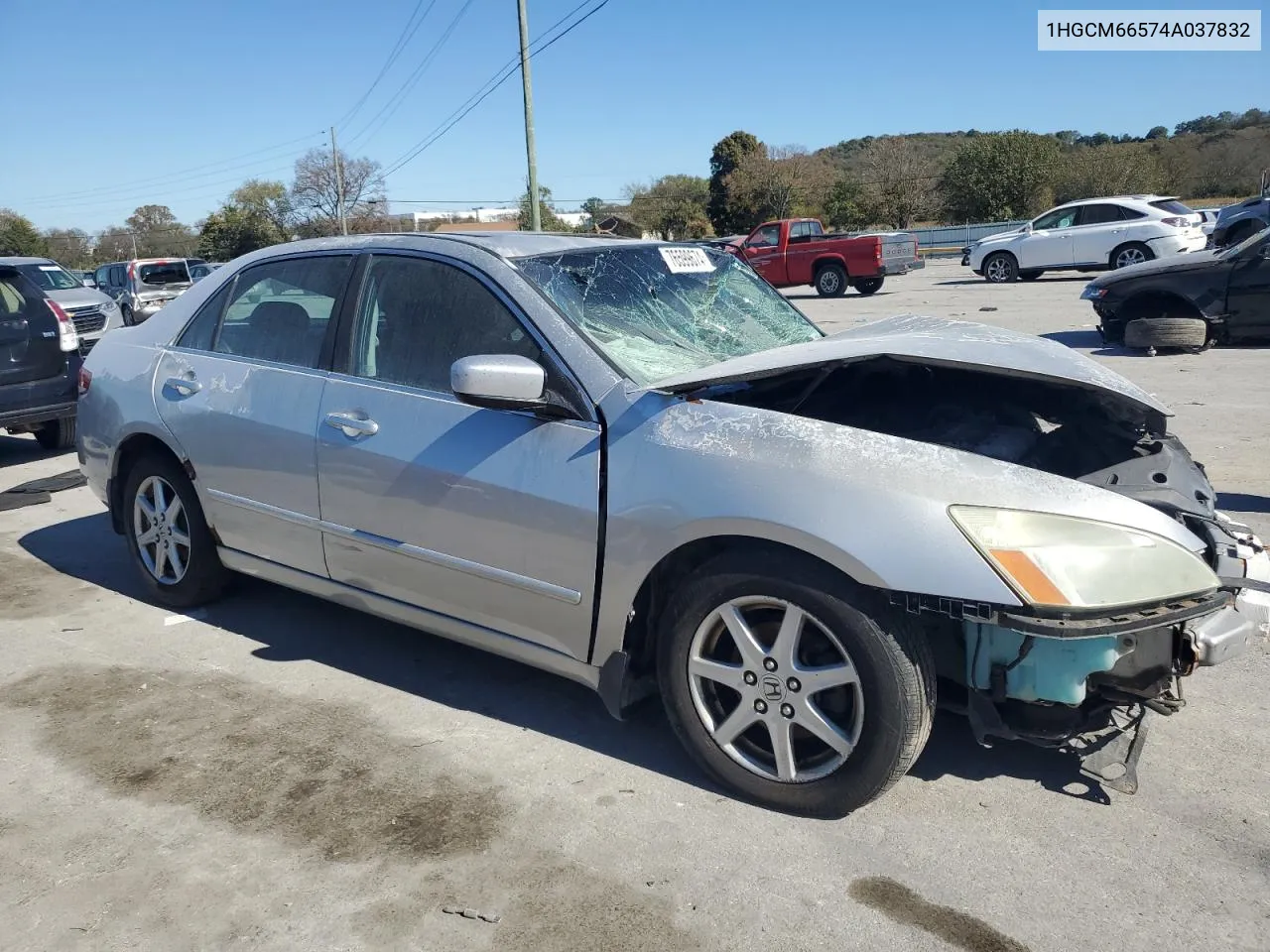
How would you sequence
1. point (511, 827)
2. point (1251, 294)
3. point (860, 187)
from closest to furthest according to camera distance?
point (511, 827) < point (1251, 294) < point (860, 187)

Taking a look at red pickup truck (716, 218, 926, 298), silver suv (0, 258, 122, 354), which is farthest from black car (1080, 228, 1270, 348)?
silver suv (0, 258, 122, 354)

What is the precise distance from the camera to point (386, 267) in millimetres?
3928

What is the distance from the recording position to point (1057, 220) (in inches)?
840

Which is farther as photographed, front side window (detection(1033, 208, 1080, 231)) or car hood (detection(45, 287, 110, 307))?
front side window (detection(1033, 208, 1080, 231))

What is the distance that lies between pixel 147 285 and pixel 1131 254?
2169cm

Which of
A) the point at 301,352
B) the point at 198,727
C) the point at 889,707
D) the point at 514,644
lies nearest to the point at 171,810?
the point at 198,727

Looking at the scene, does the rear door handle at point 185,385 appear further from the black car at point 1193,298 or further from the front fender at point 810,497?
the black car at point 1193,298

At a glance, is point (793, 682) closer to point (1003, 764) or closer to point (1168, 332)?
point (1003, 764)

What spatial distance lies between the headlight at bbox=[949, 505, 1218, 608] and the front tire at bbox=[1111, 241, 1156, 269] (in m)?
19.7

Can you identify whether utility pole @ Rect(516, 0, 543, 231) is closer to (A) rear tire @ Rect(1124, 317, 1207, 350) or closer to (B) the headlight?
(A) rear tire @ Rect(1124, 317, 1207, 350)

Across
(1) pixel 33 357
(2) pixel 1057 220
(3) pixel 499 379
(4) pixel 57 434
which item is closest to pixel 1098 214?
(2) pixel 1057 220

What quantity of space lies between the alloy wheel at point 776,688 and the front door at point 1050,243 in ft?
67.8

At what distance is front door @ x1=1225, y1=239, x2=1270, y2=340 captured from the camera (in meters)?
10.3

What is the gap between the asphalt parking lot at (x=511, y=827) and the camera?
2.57 metres
